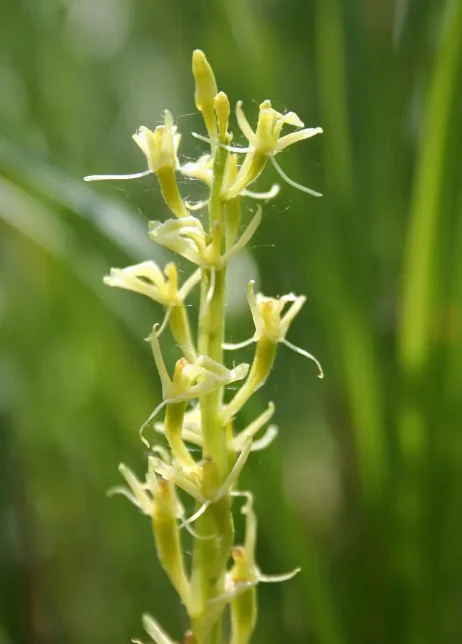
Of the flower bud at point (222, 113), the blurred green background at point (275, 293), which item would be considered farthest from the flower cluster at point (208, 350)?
the blurred green background at point (275, 293)

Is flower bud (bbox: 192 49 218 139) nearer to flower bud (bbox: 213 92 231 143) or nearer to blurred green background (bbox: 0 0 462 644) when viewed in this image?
flower bud (bbox: 213 92 231 143)

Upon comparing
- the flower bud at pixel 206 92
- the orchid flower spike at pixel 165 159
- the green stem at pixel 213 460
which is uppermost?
the flower bud at pixel 206 92

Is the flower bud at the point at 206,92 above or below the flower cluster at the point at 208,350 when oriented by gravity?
above

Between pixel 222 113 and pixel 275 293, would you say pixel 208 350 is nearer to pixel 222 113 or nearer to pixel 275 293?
pixel 222 113

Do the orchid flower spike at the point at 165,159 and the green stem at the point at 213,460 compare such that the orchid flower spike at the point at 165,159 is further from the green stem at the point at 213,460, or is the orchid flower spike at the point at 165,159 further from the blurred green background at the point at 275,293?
the blurred green background at the point at 275,293

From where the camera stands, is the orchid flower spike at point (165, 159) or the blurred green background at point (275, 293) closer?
the orchid flower spike at point (165, 159)

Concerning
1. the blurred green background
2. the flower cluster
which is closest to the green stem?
the flower cluster
